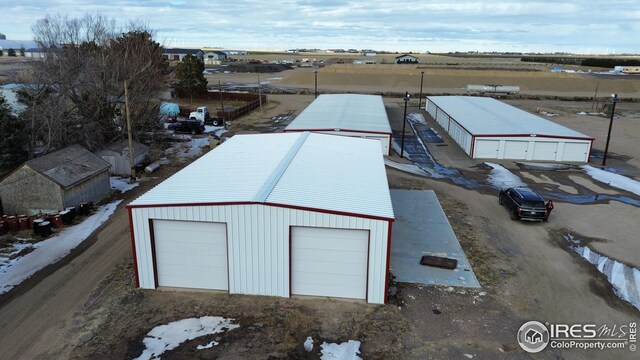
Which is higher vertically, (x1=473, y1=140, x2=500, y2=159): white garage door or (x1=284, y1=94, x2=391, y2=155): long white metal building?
(x1=284, y1=94, x2=391, y2=155): long white metal building

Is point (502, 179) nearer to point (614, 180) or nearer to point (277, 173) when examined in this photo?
point (614, 180)

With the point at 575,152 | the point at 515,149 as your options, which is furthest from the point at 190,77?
the point at 575,152

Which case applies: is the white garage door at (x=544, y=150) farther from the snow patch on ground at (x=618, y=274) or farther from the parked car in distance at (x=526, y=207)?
the snow patch on ground at (x=618, y=274)

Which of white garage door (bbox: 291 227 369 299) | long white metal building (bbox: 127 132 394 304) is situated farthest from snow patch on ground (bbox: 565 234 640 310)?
white garage door (bbox: 291 227 369 299)

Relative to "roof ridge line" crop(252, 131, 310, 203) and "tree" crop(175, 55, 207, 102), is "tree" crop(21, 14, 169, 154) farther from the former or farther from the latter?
"tree" crop(175, 55, 207, 102)

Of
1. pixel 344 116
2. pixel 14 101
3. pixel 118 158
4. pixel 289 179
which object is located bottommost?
pixel 118 158
